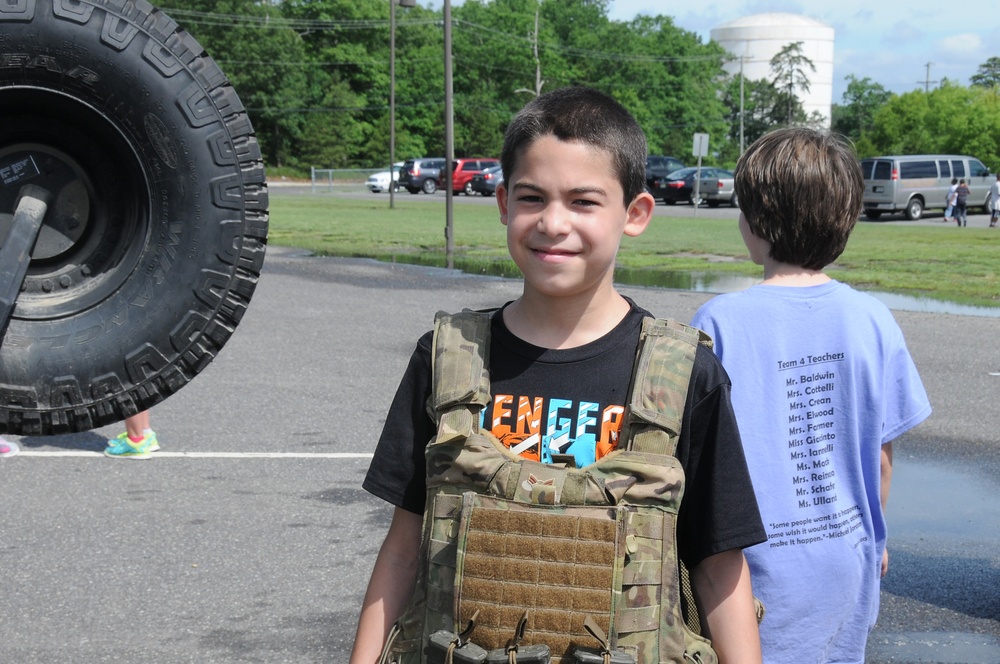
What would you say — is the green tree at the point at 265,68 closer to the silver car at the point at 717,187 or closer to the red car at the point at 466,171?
the red car at the point at 466,171

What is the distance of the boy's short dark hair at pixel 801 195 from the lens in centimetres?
247

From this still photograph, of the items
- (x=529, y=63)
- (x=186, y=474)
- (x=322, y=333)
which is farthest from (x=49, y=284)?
(x=529, y=63)

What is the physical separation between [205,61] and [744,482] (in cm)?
126

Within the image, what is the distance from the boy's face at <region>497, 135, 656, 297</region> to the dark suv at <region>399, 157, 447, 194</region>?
164 ft

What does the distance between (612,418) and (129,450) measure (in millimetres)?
5240

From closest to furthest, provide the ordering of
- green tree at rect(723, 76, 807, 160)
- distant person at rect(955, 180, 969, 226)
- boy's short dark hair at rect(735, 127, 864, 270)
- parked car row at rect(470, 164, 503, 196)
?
boy's short dark hair at rect(735, 127, 864, 270)
distant person at rect(955, 180, 969, 226)
parked car row at rect(470, 164, 503, 196)
green tree at rect(723, 76, 807, 160)

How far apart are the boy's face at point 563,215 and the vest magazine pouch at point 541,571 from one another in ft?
1.26

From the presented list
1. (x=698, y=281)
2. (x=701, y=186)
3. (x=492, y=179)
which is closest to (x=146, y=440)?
(x=698, y=281)

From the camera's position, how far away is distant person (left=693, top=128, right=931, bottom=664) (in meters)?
2.38

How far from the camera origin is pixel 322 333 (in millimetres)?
11094

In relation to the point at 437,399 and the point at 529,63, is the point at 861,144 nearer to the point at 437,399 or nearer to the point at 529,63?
the point at 529,63

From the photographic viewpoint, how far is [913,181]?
33.7 meters

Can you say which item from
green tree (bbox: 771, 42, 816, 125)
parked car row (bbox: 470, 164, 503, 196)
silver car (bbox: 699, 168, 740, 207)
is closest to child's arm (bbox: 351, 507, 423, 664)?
silver car (bbox: 699, 168, 740, 207)

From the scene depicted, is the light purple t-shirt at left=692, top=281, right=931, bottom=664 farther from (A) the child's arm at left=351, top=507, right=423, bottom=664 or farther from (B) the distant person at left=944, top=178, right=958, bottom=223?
(B) the distant person at left=944, top=178, right=958, bottom=223
